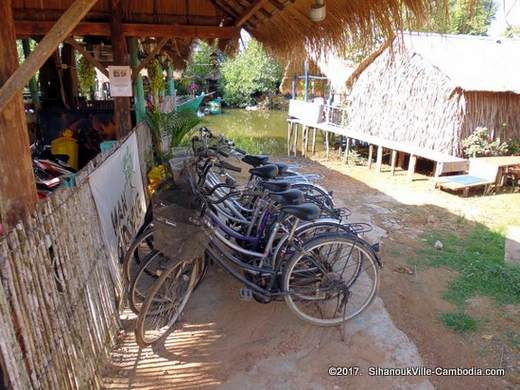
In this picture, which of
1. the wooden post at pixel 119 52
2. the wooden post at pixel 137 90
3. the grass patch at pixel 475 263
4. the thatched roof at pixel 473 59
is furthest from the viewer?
the thatched roof at pixel 473 59

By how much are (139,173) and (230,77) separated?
22487mm

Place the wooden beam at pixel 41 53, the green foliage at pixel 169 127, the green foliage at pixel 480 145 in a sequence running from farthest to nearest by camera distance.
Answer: the green foliage at pixel 480 145, the green foliage at pixel 169 127, the wooden beam at pixel 41 53

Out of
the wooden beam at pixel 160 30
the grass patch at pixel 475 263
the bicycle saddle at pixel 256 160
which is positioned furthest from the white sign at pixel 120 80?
the grass patch at pixel 475 263

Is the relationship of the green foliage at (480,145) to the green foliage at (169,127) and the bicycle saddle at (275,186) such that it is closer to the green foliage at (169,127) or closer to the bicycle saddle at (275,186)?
the green foliage at (169,127)

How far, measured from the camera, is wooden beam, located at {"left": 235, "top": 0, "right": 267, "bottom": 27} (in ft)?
14.7

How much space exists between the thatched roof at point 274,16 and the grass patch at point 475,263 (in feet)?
8.53

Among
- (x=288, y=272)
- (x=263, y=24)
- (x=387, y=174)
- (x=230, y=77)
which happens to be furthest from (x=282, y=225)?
(x=230, y=77)

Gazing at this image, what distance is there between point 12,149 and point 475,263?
4.62 meters

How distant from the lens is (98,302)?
106 inches

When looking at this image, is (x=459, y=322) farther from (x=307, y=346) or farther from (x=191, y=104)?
(x=191, y=104)

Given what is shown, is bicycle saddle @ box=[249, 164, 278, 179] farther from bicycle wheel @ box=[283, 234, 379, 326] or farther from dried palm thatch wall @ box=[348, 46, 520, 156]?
dried palm thatch wall @ box=[348, 46, 520, 156]

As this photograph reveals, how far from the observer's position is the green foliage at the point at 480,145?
8758 mm

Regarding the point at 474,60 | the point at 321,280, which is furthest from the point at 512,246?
the point at 474,60

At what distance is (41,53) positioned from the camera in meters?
1.89
